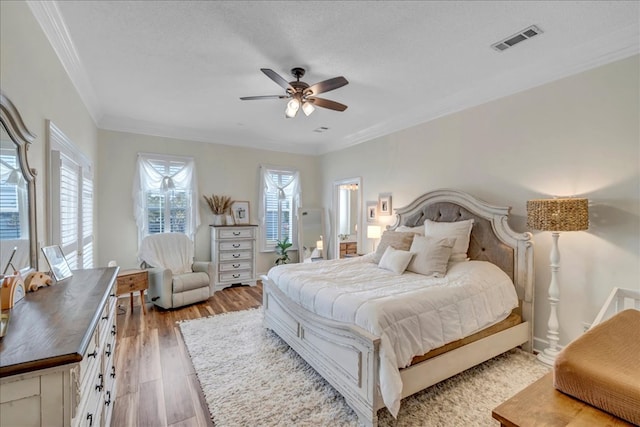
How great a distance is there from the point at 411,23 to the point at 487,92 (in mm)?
1594

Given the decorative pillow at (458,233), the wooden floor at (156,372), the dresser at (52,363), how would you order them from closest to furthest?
1. the dresser at (52,363)
2. the wooden floor at (156,372)
3. the decorative pillow at (458,233)

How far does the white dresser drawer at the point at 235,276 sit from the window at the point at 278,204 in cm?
70

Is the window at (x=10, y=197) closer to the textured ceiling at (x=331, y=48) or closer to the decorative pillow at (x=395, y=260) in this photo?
the textured ceiling at (x=331, y=48)

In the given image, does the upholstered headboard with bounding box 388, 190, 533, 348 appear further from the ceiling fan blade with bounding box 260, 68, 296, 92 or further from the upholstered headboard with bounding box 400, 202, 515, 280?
the ceiling fan blade with bounding box 260, 68, 296, 92

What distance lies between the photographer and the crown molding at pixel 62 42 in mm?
1954

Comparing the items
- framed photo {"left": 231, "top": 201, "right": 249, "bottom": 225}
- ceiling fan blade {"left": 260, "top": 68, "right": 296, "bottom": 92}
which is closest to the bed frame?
ceiling fan blade {"left": 260, "top": 68, "right": 296, "bottom": 92}

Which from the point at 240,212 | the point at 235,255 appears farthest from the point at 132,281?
the point at 240,212

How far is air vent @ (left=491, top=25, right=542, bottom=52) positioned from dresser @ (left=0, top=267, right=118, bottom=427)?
3.35 meters

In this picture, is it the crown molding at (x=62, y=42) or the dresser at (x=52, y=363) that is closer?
the dresser at (x=52, y=363)

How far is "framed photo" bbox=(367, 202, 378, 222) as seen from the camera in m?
4.89

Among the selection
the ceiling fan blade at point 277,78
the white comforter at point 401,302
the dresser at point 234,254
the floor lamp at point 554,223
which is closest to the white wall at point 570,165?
the floor lamp at point 554,223

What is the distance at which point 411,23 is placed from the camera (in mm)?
2232

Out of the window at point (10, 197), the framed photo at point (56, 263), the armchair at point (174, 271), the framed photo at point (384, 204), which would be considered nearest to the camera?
the window at point (10, 197)

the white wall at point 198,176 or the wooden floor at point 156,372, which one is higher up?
the white wall at point 198,176
